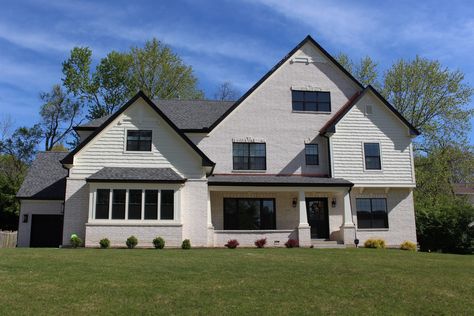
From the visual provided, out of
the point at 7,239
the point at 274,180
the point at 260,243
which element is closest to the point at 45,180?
the point at 7,239

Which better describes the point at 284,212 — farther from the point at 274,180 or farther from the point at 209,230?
the point at 209,230

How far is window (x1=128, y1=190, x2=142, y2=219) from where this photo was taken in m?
22.5

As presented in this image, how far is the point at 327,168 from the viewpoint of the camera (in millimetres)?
27438

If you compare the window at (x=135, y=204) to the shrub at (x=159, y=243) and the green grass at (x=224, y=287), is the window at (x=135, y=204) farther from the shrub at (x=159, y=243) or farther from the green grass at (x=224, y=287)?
the green grass at (x=224, y=287)

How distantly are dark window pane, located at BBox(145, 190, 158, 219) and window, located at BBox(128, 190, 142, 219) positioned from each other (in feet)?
1.11

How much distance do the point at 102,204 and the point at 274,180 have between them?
926 centimetres

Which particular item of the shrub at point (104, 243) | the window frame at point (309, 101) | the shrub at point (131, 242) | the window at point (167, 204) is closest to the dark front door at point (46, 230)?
the shrub at point (104, 243)

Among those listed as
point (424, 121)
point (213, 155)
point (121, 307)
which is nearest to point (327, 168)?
point (213, 155)

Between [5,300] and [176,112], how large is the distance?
20774mm

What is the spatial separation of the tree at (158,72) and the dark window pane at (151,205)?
86.1 feet

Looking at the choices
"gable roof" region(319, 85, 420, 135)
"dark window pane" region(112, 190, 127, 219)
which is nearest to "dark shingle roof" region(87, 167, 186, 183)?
"dark window pane" region(112, 190, 127, 219)

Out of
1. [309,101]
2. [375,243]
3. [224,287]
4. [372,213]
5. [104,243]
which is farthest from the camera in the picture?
[309,101]

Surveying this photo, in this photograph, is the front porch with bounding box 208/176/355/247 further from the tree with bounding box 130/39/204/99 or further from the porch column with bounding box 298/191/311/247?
the tree with bounding box 130/39/204/99

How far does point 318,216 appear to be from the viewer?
2698 cm
